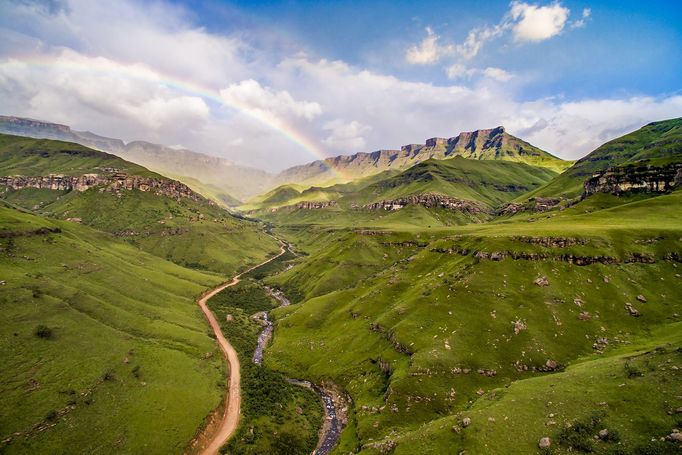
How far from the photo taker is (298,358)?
5827 inches

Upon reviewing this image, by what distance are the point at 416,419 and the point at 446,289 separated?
55561 millimetres

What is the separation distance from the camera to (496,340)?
357ft

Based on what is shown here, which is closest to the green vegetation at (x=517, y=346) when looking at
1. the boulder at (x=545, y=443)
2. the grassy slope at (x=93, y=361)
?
the boulder at (x=545, y=443)

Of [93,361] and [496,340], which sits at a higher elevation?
[496,340]

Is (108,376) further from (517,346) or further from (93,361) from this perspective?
(517,346)

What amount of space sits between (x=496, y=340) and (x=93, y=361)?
12817cm

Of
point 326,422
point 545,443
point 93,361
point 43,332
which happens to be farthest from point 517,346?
A: point 43,332

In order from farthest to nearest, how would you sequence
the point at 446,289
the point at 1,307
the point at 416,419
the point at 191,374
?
1. the point at 446,289
2. the point at 191,374
3. the point at 1,307
4. the point at 416,419

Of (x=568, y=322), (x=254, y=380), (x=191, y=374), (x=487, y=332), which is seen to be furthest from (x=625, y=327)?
(x=191, y=374)

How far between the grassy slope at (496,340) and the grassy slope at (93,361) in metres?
42.2

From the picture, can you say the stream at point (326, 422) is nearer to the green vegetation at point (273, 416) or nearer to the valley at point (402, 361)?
the valley at point (402, 361)

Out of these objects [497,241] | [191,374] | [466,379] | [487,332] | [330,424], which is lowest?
[330,424]

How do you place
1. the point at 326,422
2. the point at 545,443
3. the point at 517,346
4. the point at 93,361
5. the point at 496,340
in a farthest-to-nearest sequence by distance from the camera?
the point at 93,361, the point at 326,422, the point at 496,340, the point at 517,346, the point at 545,443

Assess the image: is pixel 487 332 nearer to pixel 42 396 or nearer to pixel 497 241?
pixel 497 241
